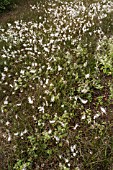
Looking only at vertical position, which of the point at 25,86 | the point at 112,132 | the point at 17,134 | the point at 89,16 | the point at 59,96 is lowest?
the point at 112,132

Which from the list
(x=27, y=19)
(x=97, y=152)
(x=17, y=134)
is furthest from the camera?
(x=27, y=19)

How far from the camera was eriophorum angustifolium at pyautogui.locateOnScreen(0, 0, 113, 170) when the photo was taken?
3.92 meters

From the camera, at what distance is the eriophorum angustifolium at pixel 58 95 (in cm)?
392

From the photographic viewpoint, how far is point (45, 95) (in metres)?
5.09

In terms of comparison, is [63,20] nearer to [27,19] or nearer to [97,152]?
[27,19]

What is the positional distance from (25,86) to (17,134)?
150 centimetres

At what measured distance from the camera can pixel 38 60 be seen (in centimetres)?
616

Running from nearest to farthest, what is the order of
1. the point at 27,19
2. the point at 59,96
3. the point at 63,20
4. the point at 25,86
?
the point at 59,96 → the point at 25,86 → the point at 63,20 → the point at 27,19

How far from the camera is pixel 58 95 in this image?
481cm

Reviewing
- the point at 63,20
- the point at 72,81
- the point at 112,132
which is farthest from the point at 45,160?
the point at 63,20

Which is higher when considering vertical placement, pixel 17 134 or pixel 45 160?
pixel 17 134

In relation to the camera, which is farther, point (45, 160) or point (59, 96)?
point (59, 96)

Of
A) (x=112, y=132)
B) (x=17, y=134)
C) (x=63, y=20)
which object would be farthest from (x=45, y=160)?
(x=63, y=20)

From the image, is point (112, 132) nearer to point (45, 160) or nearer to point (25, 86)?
point (45, 160)
